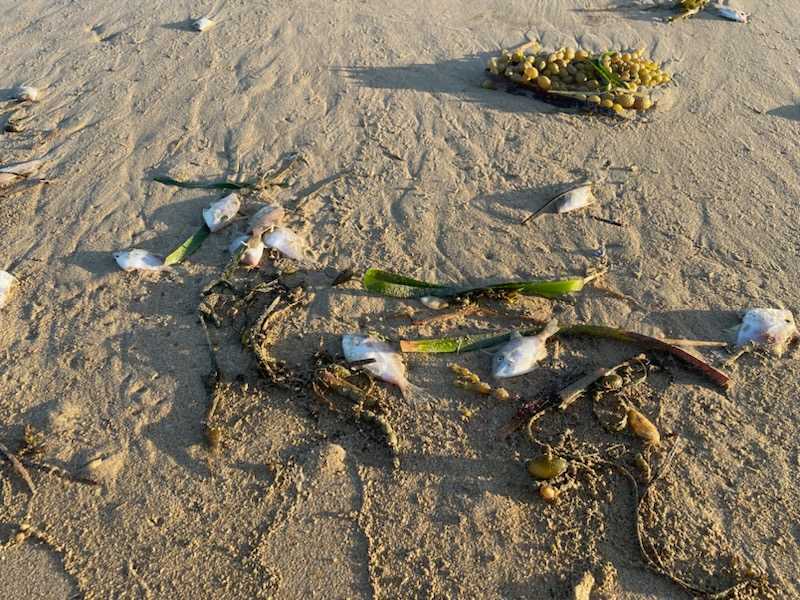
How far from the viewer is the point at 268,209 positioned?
11.7 ft

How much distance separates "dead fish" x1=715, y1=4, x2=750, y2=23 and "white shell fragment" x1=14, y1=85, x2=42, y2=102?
567cm

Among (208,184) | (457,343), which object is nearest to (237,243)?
(208,184)

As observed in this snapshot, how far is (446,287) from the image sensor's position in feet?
10.5

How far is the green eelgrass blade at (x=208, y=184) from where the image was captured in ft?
12.5

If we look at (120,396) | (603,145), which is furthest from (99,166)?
(603,145)

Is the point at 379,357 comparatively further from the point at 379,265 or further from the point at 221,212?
the point at 221,212

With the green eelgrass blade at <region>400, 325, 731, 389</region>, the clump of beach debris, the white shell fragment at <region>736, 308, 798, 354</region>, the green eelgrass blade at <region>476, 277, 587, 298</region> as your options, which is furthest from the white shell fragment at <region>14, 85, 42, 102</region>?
the white shell fragment at <region>736, 308, 798, 354</region>

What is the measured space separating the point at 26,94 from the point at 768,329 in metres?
5.09

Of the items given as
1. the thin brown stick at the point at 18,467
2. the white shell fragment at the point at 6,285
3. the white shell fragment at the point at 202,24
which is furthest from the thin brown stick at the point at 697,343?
the white shell fragment at the point at 202,24

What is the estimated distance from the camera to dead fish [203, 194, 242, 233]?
11.6 feet

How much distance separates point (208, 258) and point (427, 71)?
2.44m

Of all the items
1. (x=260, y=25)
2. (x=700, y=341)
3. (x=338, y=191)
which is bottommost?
(x=700, y=341)

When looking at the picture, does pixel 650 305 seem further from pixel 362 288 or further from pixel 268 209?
pixel 268 209

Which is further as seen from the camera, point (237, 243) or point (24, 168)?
point (24, 168)
